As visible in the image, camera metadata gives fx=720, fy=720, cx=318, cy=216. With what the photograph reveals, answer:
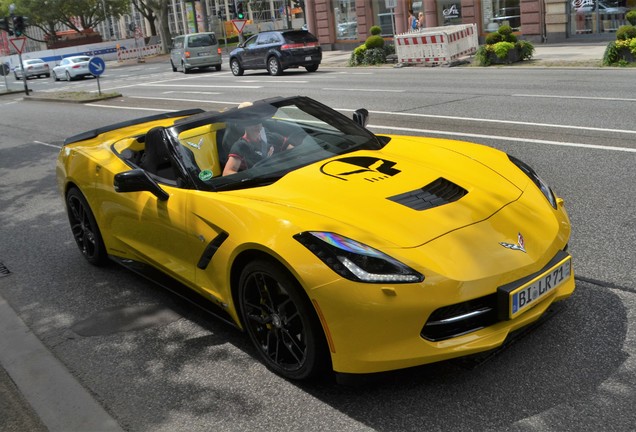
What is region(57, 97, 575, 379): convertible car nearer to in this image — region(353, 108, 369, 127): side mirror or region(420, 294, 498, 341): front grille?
region(420, 294, 498, 341): front grille

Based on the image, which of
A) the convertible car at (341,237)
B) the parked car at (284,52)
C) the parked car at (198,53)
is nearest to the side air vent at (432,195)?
the convertible car at (341,237)

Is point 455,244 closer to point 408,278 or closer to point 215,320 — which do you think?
point 408,278

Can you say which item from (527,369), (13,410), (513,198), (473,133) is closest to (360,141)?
(513,198)

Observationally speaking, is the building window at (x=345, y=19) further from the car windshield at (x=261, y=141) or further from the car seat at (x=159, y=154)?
the car seat at (x=159, y=154)

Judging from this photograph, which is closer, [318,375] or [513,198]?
[318,375]

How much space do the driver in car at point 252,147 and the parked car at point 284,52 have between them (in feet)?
77.1

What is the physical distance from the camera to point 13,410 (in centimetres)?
391

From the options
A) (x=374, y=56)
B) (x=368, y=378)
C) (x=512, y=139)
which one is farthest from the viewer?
(x=374, y=56)

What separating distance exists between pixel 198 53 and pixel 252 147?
31.1 m

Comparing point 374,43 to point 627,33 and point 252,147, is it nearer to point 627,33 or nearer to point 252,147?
point 627,33

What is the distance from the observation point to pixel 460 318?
3.29m

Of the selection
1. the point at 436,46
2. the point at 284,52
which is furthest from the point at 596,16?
the point at 284,52

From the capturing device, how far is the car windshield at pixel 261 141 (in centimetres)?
445

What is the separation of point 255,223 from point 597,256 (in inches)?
104
